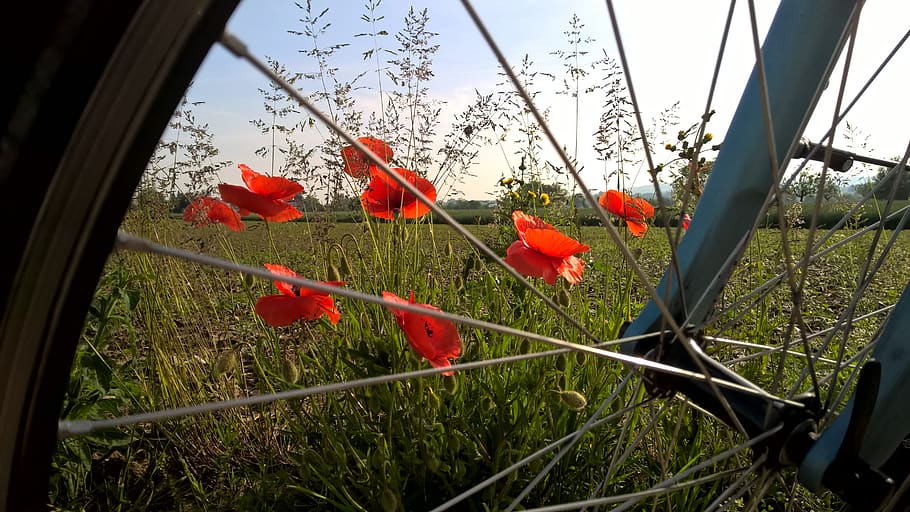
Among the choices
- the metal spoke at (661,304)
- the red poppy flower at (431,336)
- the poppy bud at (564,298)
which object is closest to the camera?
the metal spoke at (661,304)

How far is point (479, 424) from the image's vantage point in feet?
3.63

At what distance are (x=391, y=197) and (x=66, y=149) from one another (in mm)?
753

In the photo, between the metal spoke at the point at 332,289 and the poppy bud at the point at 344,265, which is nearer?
the metal spoke at the point at 332,289

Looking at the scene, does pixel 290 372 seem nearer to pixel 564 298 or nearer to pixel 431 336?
pixel 431 336

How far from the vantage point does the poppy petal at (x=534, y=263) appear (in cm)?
87

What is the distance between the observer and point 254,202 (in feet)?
3.13

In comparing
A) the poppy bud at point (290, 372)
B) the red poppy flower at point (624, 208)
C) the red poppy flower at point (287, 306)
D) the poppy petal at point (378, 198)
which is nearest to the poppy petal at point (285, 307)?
the red poppy flower at point (287, 306)

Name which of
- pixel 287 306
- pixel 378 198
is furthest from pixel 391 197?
pixel 287 306

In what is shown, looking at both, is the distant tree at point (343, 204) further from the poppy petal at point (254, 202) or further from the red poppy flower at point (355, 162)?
the poppy petal at point (254, 202)

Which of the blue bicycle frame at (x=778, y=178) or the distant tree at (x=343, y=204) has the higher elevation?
the blue bicycle frame at (x=778, y=178)

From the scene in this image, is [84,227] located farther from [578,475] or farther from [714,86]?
[578,475]

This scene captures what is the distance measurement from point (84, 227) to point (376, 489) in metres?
0.83

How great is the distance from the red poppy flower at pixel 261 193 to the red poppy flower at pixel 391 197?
13 centimetres

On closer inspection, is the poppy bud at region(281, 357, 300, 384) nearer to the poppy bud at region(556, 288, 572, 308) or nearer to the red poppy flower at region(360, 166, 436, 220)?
the red poppy flower at region(360, 166, 436, 220)
